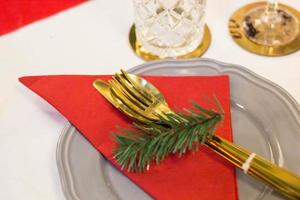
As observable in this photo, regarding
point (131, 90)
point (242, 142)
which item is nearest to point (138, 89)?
point (131, 90)

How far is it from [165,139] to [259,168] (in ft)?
0.26

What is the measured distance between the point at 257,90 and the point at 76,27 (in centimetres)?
24

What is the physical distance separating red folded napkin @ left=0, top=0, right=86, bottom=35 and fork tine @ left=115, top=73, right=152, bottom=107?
0.19m

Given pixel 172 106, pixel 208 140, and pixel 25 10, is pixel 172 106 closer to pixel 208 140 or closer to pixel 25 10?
pixel 208 140

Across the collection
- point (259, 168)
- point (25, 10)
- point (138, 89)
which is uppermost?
point (25, 10)

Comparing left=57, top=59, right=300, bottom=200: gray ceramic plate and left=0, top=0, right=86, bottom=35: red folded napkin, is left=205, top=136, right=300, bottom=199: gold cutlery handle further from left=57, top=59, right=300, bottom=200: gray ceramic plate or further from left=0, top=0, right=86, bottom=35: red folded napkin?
left=0, top=0, right=86, bottom=35: red folded napkin

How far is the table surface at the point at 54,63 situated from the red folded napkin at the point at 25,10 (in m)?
0.01

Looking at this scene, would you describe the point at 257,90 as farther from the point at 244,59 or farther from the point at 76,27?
the point at 76,27

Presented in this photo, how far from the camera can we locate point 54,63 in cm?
52

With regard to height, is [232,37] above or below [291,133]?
above

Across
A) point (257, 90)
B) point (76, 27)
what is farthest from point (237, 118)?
point (76, 27)

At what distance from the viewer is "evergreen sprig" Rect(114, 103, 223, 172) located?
1.21 feet

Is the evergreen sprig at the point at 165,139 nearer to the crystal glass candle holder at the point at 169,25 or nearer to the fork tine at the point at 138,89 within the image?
the fork tine at the point at 138,89

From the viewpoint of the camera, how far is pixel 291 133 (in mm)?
395
